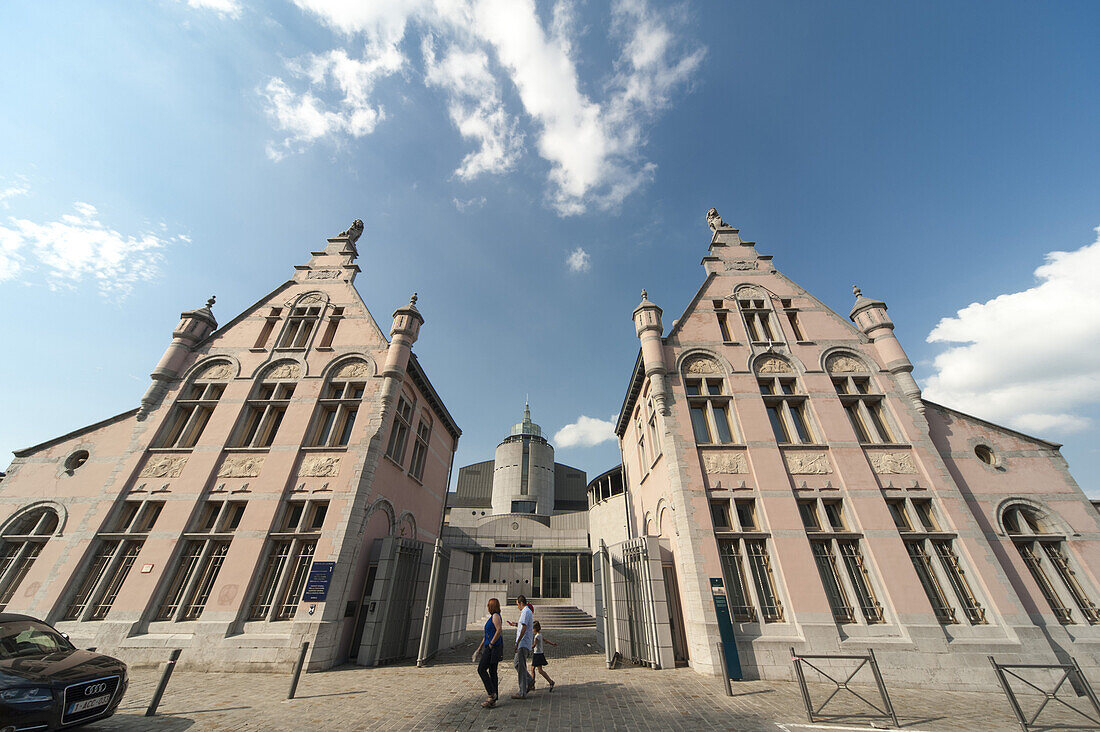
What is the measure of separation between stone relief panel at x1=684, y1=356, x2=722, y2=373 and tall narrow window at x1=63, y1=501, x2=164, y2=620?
21152 millimetres

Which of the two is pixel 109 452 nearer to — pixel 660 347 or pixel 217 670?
pixel 217 670

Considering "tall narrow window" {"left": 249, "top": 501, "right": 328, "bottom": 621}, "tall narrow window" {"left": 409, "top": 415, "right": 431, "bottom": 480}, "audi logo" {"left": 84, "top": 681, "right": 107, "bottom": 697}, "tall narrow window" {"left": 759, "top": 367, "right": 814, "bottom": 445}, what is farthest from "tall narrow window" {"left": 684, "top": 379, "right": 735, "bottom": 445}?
"audi logo" {"left": 84, "top": 681, "right": 107, "bottom": 697}

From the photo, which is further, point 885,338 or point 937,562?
point 885,338

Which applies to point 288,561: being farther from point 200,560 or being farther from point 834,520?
point 834,520

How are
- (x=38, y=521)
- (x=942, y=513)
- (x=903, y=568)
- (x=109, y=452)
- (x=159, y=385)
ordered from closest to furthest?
(x=903, y=568) < (x=942, y=513) < (x=38, y=521) < (x=109, y=452) < (x=159, y=385)

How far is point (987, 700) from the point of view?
9.99 m

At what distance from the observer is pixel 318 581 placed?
12.8m

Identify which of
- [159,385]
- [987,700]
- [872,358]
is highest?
[872,358]

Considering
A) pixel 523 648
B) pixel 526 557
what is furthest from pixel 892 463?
pixel 526 557

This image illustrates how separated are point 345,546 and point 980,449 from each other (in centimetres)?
2426

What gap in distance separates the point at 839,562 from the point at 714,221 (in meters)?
16.7

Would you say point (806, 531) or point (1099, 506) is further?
point (1099, 506)

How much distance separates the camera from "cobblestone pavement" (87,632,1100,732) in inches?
297

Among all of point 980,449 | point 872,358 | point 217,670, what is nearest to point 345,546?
point 217,670
